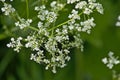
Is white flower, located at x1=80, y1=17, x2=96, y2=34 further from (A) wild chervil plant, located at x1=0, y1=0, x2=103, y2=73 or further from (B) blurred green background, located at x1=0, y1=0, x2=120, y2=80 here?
(B) blurred green background, located at x1=0, y1=0, x2=120, y2=80

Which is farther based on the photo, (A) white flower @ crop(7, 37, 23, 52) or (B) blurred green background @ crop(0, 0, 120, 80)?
(B) blurred green background @ crop(0, 0, 120, 80)

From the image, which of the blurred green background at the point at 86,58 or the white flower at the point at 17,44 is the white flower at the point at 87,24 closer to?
the white flower at the point at 17,44

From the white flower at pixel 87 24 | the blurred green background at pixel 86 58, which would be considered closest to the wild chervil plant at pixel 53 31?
the white flower at pixel 87 24

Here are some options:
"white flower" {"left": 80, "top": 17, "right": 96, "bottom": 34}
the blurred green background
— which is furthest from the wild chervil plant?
the blurred green background

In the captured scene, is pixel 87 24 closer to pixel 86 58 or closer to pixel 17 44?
pixel 17 44

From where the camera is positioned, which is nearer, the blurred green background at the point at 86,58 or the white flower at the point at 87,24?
the white flower at the point at 87,24

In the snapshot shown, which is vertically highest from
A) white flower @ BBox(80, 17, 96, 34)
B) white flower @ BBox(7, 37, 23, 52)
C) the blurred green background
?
the blurred green background

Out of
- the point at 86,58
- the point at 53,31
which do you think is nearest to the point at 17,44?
the point at 53,31

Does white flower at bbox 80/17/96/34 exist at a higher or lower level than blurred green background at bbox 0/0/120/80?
lower
